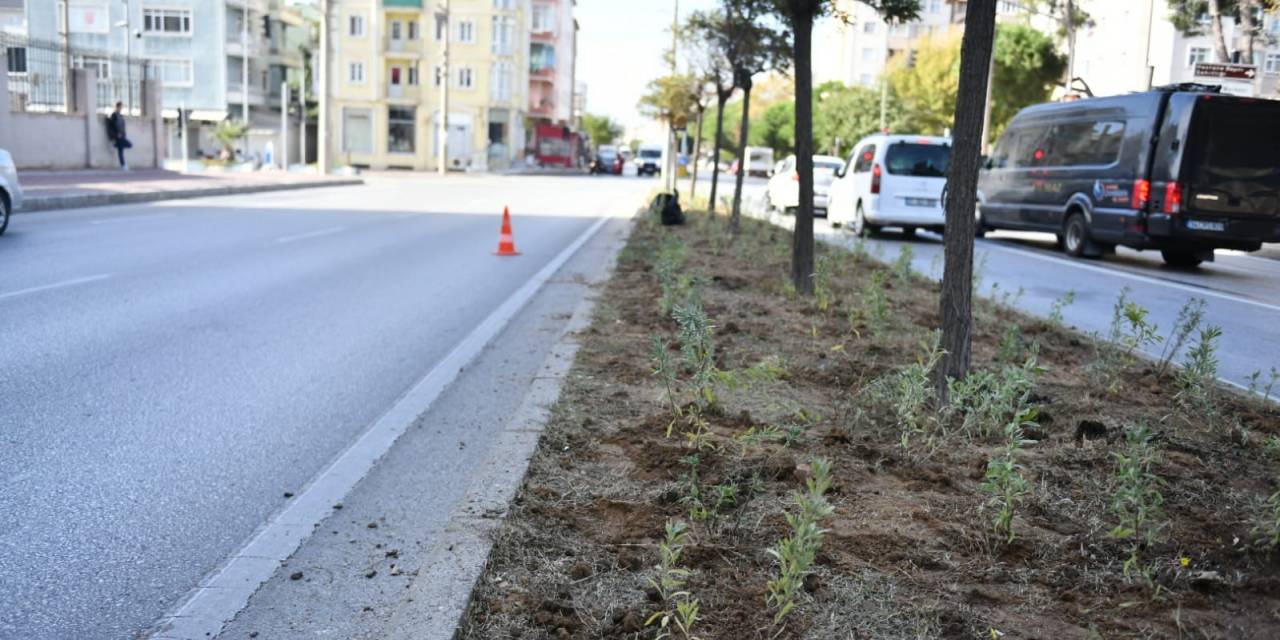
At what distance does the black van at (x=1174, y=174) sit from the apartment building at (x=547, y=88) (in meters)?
64.9

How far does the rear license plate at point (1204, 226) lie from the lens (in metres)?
15.6

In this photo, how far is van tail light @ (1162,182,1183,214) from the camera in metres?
15.6

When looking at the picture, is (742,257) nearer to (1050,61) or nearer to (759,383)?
(759,383)

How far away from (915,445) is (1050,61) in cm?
5760

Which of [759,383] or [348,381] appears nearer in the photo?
[759,383]

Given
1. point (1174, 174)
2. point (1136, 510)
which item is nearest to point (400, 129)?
point (1174, 174)

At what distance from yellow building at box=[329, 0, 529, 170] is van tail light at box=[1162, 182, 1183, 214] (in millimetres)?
57779

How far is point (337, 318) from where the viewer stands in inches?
363

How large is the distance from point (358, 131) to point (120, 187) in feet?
158

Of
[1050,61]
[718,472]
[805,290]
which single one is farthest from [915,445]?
[1050,61]

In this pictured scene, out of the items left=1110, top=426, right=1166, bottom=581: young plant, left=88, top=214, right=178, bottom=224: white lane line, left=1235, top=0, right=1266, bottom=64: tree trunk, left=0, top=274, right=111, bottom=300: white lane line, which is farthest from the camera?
left=1235, top=0, right=1266, bottom=64: tree trunk

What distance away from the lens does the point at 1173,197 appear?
15.6m

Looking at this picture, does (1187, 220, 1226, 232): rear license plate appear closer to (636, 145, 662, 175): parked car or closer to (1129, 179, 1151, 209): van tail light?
(1129, 179, 1151, 209): van tail light

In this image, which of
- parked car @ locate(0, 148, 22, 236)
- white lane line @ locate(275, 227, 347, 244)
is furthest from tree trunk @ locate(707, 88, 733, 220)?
parked car @ locate(0, 148, 22, 236)
